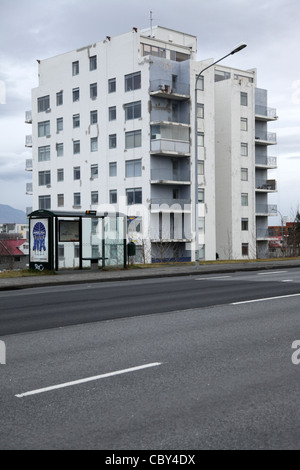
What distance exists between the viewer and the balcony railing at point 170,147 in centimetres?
5594

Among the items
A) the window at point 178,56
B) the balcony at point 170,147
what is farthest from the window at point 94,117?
the window at point 178,56

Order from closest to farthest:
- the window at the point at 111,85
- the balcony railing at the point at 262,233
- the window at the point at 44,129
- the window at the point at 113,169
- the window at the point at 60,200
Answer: the window at the point at 111,85 < the window at the point at 113,169 < the window at the point at 60,200 < the window at the point at 44,129 < the balcony railing at the point at 262,233

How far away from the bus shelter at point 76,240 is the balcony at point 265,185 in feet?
146

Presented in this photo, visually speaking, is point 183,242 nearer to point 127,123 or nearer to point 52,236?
point 127,123

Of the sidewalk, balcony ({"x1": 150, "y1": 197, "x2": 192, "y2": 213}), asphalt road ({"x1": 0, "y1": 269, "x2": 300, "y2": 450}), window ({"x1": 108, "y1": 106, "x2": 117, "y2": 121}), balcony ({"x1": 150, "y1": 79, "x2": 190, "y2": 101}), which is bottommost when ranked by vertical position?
asphalt road ({"x1": 0, "y1": 269, "x2": 300, "y2": 450})

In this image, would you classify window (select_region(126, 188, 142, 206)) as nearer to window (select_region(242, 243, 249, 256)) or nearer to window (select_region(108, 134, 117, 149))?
window (select_region(108, 134, 117, 149))

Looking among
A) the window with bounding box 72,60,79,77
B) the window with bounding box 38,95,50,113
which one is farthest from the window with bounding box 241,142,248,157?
the window with bounding box 38,95,50,113

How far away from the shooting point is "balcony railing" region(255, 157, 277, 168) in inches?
2766

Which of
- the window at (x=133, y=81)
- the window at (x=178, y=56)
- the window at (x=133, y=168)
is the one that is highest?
the window at (x=178, y=56)

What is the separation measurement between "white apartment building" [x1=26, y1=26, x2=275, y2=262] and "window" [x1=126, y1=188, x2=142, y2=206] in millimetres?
118

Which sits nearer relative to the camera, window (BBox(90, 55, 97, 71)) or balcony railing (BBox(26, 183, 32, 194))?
window (BBox(90, 55, 97, 71))

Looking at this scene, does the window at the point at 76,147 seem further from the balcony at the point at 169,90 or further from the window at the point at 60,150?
the balcony at the point at 169,90

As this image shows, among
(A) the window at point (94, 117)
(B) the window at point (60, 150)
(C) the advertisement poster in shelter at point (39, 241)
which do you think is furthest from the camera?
(B) the window at point (60, 150)

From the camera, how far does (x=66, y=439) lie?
4.52m
